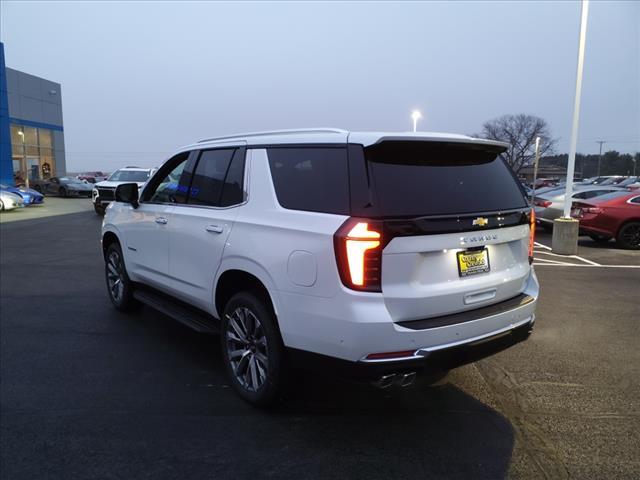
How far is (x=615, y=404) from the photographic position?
3.66 metres

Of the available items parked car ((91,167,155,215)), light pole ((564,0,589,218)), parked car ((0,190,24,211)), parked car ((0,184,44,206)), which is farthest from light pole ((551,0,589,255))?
parked car ((0,184,44,206))

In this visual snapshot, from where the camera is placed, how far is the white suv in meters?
2.82

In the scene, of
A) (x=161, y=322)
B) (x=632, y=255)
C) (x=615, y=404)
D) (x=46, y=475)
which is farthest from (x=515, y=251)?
(x=632, y=255)

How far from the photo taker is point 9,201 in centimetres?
2203

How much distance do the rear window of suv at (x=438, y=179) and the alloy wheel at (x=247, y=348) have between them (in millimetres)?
1296

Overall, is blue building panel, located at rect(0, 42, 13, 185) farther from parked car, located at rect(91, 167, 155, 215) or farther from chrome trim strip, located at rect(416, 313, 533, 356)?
chrome trim strip, located at rect(416, 313, 533, 356)

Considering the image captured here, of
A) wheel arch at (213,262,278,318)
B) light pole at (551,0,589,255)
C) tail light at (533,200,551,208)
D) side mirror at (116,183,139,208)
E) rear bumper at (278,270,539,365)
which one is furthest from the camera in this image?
tail light at (533,200,551,208)

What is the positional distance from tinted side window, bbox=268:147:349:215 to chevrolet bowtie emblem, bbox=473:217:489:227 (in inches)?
34.5

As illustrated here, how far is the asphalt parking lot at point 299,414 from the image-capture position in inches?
114

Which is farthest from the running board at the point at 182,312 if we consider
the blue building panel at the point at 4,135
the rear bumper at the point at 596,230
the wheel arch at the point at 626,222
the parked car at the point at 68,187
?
the blue building panel at the point at 4,135

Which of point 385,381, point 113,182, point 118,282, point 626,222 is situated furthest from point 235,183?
point 113,182

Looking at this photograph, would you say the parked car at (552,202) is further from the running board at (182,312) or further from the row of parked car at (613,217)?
the running board at (182,312)

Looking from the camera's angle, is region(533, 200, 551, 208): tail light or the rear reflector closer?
the rear reflector

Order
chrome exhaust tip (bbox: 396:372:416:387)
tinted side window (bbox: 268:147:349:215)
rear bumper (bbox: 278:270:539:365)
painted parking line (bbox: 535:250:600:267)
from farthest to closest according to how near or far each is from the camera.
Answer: painted parking line (bbox: 535:250:600:267) < tinted side window (bbox: 268:147:349:215) < chrome exhaust tip (bbox: 396:372:416:387) < rear bumper (bbox: 278:270:539:365)
